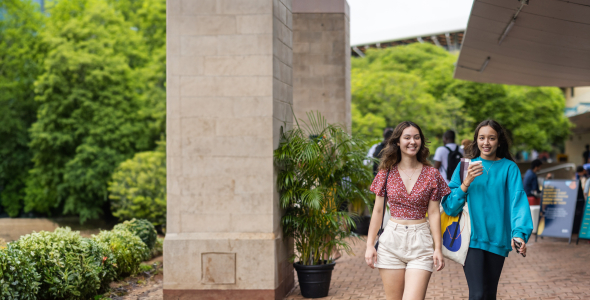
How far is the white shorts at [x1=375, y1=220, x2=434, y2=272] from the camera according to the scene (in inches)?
155

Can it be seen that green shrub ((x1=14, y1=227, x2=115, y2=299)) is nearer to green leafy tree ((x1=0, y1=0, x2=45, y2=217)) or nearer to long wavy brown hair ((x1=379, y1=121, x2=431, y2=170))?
long wavy brown hair ((x1=379, y1=121, x2=431, y2=170))

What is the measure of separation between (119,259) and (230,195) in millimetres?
2844

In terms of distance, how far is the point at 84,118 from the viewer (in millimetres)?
26109

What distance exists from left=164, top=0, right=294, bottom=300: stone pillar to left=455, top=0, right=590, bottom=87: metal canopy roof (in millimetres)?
3676

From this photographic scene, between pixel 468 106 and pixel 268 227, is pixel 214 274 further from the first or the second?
pixel 468 106

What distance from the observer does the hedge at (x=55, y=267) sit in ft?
18.5

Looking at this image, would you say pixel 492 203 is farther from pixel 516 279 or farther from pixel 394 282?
pixel 516 279

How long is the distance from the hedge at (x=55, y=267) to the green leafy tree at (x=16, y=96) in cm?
2319

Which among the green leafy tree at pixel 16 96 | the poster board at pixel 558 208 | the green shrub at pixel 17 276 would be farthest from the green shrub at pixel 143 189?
the green shrub at pixel 17 276

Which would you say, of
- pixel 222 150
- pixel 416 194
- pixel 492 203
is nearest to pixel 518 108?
pixel 222 150

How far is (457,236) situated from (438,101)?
3086 cm

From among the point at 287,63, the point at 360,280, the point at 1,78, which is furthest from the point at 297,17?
the point at 1,78

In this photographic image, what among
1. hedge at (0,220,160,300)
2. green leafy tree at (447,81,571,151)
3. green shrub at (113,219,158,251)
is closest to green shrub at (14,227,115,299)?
hedge at (0,220,160,300)

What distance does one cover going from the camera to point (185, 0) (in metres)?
6.57
